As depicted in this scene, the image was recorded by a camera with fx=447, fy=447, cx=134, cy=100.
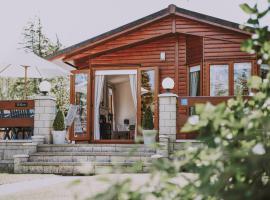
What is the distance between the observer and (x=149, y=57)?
42.1 feet

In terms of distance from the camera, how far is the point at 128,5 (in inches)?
1854

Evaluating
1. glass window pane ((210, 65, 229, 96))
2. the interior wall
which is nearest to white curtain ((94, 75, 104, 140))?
glass window pane ((210, 65, 229, 96))

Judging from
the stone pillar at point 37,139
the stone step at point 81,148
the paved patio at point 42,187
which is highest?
the stone pillar at point 37,139

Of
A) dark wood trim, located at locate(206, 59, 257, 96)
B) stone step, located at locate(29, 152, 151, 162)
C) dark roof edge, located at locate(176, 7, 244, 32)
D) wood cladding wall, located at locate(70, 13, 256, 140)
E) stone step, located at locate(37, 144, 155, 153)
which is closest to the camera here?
stone step, located at locate(29, 152, 151, 162)

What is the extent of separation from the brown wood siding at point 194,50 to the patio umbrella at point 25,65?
3.52 meters

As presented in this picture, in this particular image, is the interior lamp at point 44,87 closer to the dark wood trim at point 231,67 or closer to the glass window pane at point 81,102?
the glass window pane at point 81,102

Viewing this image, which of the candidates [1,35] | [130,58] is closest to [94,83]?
[130,58]

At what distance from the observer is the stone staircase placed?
31.5 ft

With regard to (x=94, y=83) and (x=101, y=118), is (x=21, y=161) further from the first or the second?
(x=101, y=118)

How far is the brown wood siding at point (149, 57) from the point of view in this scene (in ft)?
41.5

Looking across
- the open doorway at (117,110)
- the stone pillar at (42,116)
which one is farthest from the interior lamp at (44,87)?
the open doorway at (117,110)

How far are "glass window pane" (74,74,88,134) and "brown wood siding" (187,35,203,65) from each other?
3.07 meters

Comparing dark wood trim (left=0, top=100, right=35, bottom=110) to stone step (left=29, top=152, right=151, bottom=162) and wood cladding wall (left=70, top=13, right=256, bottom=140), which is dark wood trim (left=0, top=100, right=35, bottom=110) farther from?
wood cladding wall (left=70, top=13, right=256, bottom=140)

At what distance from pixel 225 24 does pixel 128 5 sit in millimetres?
36299
